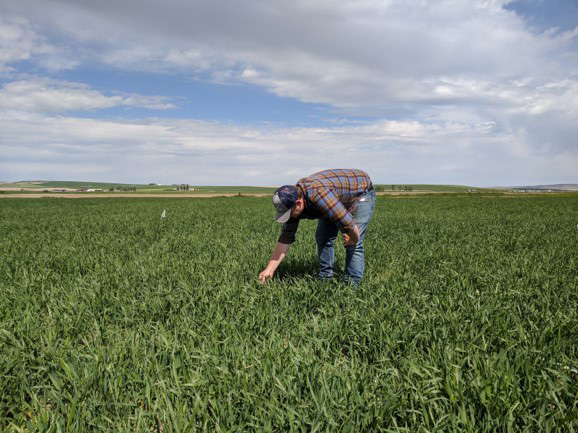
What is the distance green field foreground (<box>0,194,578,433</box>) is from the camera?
2141 mm

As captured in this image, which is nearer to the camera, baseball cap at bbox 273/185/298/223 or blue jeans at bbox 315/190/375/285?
baseball cap at bbox 273/185/298/223

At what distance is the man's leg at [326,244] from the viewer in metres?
4.95

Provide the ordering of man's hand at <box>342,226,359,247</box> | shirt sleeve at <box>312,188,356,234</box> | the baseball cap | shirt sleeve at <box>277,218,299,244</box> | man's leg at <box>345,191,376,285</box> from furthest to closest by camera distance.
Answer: man's leg at <box>345,191,376,285</box> → shirt sleeve at <box>277,218,299,244</box> → man's hand at <box>342,226,359,247</box> → shirt sleeve at <box>312,188,356,234</box> → the baseball cap

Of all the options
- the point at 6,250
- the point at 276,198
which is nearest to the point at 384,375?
the point at 276,198

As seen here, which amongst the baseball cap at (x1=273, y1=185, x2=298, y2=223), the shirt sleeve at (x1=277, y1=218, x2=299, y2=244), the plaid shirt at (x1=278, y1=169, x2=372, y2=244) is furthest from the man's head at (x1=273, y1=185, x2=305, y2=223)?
the shirt sleeve at (x1=277, y1=218, x2=299, y2=244)

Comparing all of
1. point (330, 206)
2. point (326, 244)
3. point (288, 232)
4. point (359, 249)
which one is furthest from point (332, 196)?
point (326, 244)

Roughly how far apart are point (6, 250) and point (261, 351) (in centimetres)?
750

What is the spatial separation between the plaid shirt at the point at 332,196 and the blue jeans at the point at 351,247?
115 mm

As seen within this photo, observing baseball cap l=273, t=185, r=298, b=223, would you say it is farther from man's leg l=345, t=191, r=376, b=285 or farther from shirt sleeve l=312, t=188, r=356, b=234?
man's leg l=345, t=191, r=376, b=285

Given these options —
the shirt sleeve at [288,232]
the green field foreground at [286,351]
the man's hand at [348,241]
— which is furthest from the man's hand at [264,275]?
the man's hand at [348,241]

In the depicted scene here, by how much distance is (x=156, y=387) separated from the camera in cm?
248

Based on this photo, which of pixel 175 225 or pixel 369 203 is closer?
pixel 369 203

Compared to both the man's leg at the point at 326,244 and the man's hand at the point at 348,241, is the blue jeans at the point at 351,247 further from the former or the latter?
the man's hand at the point at 348,241

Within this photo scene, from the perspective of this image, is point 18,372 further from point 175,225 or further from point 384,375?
point 175,225
